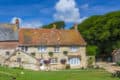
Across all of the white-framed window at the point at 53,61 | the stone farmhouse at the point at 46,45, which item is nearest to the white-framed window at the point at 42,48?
the stone farmhouse at the point at 46,45

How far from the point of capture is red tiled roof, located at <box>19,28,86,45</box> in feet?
260

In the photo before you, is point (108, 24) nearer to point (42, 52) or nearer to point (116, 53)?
point (116, 53)

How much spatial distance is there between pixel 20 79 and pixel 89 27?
269 feet

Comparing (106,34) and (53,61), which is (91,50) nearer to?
(106,34)

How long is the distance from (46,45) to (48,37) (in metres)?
2.09

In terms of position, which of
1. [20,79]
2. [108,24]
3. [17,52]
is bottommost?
[20,79]

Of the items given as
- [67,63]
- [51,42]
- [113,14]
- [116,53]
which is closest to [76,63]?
[67,63]

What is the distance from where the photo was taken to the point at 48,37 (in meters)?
80.4

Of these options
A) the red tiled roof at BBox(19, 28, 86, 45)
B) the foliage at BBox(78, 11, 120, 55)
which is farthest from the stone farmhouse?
the foliage at BBox(78, 11, 120, 55)

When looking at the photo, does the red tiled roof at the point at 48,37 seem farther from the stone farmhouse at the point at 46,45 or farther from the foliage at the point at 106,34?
the foliage at the point at 106,34

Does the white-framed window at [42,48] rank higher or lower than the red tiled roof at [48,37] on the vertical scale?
lower

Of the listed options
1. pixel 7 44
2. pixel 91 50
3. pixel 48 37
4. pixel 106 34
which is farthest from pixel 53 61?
pixel 106 34

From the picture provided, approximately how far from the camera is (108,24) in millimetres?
108188

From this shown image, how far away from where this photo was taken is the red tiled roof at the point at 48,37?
260 ft
